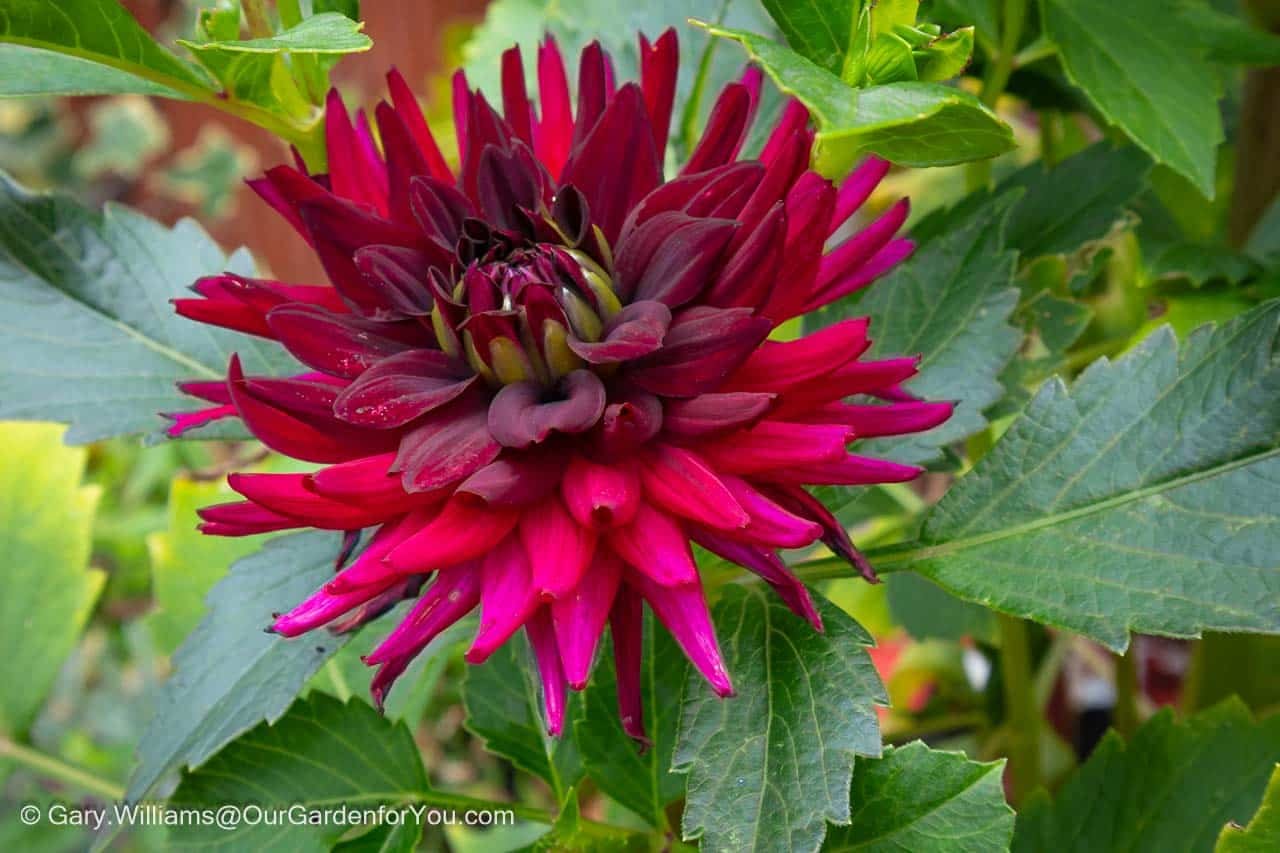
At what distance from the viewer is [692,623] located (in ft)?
1.07

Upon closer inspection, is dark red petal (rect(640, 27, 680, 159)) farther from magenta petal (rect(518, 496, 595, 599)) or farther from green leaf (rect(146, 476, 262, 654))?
green leaf (rect(146, 476, 262, 654))

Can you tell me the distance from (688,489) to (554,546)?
42 mm

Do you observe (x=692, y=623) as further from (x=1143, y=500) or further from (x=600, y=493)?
(x=1143, y=500)

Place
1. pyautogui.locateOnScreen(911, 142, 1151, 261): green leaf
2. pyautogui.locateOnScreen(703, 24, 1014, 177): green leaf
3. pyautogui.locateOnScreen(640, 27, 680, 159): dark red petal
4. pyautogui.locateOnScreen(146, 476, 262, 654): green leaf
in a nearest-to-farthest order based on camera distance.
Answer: pyautogui.locateOnScreen(703, 24, 1014, 177): green leaf < pyautogui.locateOnScreen(640, 27, 680, 159): dark red petal < pyautogui.locateOnScreen(911, 142, 1151, 261): green leaf < pyautogui.locateOnScreen(146, 476, 262, 654): green leaf

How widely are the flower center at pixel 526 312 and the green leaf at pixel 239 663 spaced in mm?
120

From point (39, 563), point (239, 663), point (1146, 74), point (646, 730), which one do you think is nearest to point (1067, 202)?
point (1146, 74)

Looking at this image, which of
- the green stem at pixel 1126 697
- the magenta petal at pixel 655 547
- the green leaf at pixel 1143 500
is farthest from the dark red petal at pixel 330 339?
the green stem at pixel 1126 697

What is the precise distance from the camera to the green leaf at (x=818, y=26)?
35 cm

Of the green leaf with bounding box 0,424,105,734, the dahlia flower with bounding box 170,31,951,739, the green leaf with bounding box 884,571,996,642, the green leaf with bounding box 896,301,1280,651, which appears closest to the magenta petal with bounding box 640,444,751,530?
the dahlia flower with bounding box 170,31,951,739

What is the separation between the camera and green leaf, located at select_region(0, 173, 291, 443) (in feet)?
1.58

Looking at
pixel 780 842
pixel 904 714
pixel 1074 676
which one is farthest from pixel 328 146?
pixel 1074 676

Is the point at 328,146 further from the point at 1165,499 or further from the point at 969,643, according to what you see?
the point at 969,643

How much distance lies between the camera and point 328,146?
15.3 inches

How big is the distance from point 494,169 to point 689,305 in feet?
0.27
